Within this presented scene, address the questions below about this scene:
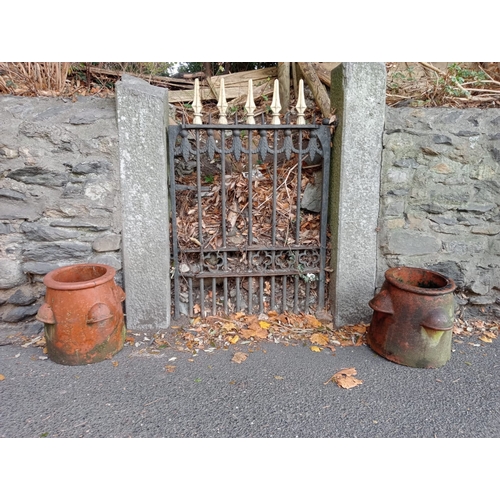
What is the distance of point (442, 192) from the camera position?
2812mm

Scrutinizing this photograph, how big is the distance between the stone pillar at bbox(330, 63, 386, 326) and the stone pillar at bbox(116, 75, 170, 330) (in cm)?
128

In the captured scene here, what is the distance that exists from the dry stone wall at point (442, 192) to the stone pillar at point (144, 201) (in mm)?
1656

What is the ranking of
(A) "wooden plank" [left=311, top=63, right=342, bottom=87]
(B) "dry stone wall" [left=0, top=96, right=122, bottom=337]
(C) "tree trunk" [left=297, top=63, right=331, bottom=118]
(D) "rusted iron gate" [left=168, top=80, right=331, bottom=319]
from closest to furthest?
(B) "dry stone wall" [left=0, top=96, right=122, bottom=337]
(D) "rusted iron gate" [left=168, top=80, right=331, bottom=319]
(C) "tree trunk" [left=297, top=63, right=331, bottom=118]
(A) "wooden plank" [left=311, top=63, right=342, bottom=87]

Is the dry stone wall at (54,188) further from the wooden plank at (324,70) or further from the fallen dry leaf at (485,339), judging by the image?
the fallen dry leaf at (485,339)

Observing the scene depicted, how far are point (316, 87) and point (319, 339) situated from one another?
7.64 feet

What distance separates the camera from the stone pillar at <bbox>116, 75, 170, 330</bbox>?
2.56 meters

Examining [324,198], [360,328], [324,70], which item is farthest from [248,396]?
[324,70]

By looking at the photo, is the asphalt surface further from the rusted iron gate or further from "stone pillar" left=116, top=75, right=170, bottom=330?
the rusted iron gate

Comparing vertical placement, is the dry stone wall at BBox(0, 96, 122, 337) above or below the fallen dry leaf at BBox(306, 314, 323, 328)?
above

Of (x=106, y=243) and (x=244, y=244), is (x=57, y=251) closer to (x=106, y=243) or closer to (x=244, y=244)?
(x=106, y=243)

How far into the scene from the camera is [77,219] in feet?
8.82

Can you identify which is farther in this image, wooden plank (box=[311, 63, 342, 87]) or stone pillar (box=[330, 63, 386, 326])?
wooden plank (box=[311, 63, 342, 87])

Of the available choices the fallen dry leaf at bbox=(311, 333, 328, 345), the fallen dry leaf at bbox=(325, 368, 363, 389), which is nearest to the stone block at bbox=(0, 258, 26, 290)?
the fallen dry leaf at bbox=(311, 333, 328, 345)

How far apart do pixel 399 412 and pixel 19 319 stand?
2.71 metres
